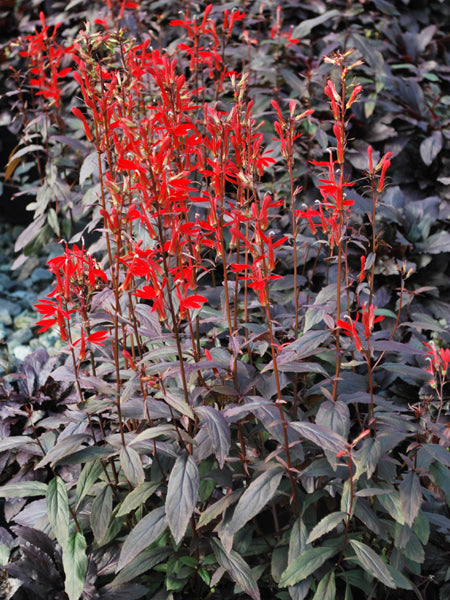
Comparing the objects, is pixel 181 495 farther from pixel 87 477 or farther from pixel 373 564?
pixel 373 564

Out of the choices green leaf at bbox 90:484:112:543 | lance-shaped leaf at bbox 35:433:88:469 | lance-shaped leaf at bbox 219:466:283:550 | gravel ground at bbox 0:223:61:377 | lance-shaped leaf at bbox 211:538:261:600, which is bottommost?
gravel ground at bbox 0:223:61:377

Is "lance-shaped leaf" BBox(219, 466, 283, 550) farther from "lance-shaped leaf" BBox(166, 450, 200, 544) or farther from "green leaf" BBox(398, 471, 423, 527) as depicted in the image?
"green leaf" BBox(398, 471, 423, 527)

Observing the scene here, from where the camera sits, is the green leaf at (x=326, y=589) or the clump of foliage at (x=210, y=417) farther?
the green leaf at (x=326, y=589)

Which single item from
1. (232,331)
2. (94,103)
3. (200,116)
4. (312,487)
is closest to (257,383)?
(232,331)

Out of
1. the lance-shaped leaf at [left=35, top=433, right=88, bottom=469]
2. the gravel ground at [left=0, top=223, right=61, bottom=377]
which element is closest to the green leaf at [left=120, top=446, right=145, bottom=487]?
the lance-shaped leaf at [left=35, top=433, right=88, bottom=469]

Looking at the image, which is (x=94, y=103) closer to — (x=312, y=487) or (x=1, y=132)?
(x=312, y=487)

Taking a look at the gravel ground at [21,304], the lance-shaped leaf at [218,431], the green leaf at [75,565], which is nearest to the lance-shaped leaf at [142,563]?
the green leaf at [75,565]

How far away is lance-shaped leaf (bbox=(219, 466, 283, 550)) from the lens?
1.46 m

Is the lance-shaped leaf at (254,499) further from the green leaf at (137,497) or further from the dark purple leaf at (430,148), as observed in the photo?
the dark purple leaf at (430,148)

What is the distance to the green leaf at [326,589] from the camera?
5.16 ft

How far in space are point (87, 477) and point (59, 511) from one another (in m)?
0.13

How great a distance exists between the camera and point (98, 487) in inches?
72.6

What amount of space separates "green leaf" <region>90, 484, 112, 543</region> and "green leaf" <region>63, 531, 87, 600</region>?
0.17 feet

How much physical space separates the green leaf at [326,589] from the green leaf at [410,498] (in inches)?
10.8
